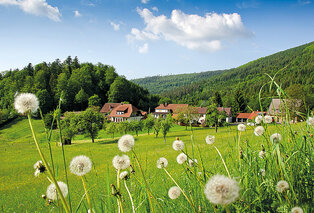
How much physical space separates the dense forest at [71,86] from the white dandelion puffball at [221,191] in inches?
3062

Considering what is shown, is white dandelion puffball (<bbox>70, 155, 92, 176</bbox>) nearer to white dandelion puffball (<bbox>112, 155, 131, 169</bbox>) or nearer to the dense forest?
white dandelion puffball (<bbox>112, 155, 131, 169</bbox>)

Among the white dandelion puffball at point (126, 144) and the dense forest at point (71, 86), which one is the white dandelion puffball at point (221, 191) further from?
the dense forest at point (71, 86)

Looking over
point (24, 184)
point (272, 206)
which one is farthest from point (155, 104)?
point (272, 206)

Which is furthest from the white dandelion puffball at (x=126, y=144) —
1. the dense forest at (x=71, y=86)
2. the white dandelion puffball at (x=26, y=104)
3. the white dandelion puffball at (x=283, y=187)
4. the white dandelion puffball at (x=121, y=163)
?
the dense forest at (x=71, y=86)

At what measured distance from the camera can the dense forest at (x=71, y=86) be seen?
78.8 m

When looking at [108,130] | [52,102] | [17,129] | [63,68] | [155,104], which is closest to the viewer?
[108,130]

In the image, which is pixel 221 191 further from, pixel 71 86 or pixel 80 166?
pixel 71 86

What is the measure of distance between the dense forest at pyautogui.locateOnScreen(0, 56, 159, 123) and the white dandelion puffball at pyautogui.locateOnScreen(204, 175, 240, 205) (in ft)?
255

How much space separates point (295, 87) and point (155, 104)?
72.5m

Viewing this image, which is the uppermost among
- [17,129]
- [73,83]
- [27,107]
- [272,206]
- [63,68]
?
[63,68]

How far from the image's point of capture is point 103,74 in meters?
107

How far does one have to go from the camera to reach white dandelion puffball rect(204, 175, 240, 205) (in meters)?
0.70

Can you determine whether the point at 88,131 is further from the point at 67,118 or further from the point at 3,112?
the point at 3,112

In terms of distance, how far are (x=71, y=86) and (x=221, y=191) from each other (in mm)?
95432
